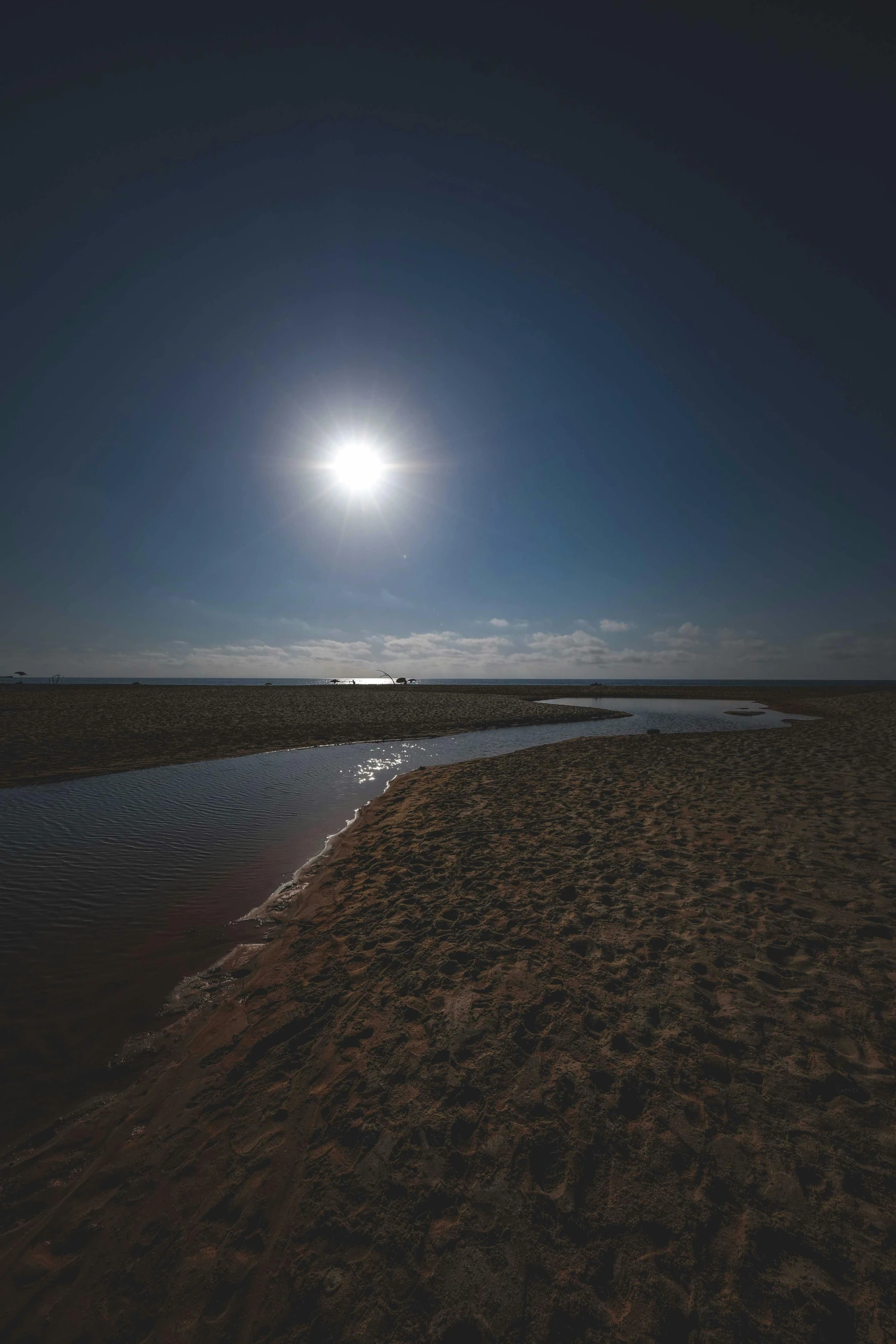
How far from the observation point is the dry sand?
62.5 feet

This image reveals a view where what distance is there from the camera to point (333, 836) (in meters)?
10.9

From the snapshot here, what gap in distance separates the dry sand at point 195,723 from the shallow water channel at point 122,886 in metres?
3.38

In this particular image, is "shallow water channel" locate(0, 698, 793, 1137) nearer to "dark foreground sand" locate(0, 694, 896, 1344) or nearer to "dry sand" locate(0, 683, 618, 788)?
"dark foreground sand" locate(0, 694, 896, 1344)

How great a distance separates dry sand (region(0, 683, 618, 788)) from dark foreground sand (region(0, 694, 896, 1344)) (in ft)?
51.5

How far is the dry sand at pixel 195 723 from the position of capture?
19.1 metres

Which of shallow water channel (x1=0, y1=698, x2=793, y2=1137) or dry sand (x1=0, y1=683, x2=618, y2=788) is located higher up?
dry sand (x1=0, y1=683, x2=618, y2=788)

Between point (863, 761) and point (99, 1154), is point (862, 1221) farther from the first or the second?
point (863, 761)

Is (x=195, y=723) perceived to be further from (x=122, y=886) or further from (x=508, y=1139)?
(x=508, y=1139)

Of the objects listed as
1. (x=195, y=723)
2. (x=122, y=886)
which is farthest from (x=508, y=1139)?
(x=195, y=723)

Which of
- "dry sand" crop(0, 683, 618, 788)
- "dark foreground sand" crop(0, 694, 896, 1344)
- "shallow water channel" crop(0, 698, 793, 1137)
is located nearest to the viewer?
"dark foreground sand" crop(0, 694, 896, 1344)

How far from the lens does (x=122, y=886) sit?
27.4 feet

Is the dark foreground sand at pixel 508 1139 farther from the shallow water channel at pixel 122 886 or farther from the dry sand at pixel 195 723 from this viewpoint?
the dry sand at pixel 195 723

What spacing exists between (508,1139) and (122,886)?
7.87m

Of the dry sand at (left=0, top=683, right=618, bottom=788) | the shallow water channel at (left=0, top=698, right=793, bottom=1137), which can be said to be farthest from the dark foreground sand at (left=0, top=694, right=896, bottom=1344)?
the dry sand at (left=0, top=683, right=618, bottom=788)
